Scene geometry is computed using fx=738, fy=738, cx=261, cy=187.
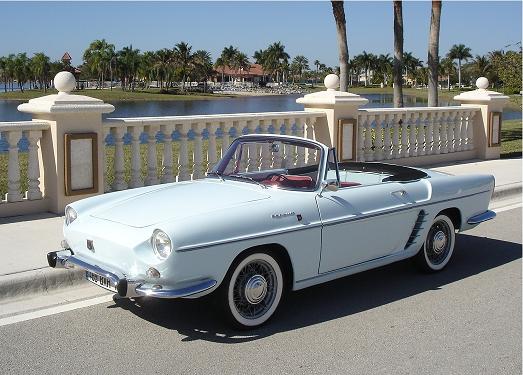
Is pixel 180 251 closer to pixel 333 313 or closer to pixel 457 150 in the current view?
pixel 333 313

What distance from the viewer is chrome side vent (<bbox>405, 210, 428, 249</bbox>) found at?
20.9 feet

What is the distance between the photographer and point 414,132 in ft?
43.7

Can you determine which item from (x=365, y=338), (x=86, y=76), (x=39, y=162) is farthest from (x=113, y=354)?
(x=86, y=76)

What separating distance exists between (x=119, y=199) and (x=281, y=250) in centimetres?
133

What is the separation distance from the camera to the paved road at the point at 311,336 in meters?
4.59

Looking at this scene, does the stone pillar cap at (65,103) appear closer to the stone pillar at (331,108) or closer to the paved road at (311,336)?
the paved road at (311,336)

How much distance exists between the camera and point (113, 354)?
4723mm

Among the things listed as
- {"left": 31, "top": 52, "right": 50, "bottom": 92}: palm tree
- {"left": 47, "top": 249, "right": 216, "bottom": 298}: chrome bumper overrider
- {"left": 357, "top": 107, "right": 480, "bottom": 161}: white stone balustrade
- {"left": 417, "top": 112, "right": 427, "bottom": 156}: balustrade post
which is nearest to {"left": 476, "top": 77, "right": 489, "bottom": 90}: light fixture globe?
{"left": 357, "top": 107, "right": 480, "bottom": 161}: white stone balustrade

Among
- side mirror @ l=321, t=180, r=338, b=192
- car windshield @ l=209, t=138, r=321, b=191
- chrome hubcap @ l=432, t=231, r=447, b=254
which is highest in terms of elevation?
car windshield @ l=209, t=138, r=321, b=191

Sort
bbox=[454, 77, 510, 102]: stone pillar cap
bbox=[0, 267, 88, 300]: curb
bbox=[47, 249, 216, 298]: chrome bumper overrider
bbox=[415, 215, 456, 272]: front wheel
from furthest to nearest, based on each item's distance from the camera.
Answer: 1. bbox=[454, 77, 510, 102]: stone pillar cap
2. bbox=[415, 215, 456, 272]: front wheel
3. bbox=[0, 267, 88, 300]: curb
4. bbox=[47, 249, 216, 298]: chrome bumper overrider

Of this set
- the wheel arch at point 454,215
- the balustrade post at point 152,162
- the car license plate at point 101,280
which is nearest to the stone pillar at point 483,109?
the balustrade post at point 152,162

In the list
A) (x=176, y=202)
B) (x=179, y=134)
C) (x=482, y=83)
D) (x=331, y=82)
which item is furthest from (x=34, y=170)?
(x=482, y=83)

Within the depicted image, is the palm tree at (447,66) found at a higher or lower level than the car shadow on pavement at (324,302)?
higher

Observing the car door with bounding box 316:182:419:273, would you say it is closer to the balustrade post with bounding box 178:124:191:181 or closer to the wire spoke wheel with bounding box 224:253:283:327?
the wire spoke wheel with bounding box 224:253:283:327
